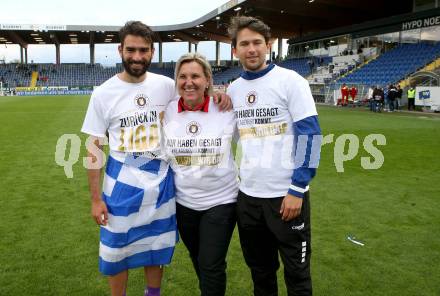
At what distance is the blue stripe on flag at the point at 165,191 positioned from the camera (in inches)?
114

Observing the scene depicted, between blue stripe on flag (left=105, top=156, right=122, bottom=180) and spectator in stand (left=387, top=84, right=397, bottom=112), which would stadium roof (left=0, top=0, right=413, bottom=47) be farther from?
blue stripe on flag (left=105, top=156, right=122, bottom=180)

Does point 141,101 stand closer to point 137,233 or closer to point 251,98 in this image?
point 251,98

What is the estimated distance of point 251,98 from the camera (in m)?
2.75

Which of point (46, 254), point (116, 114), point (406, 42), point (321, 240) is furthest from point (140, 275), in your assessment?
point (406, 42)

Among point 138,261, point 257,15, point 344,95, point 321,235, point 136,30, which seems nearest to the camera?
point 136,30

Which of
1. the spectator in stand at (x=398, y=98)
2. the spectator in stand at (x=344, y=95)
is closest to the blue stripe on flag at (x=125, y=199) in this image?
the spectator in stand at (x=398, y=98)

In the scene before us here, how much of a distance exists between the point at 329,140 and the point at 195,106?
9.54 m

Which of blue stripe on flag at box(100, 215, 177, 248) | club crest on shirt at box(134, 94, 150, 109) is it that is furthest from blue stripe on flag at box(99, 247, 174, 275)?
club crest on shirt at box(134, 94, 150, 109)

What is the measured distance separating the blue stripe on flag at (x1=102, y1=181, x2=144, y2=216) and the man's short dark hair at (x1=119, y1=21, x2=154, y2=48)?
96cm

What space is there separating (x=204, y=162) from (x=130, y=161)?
0.51m

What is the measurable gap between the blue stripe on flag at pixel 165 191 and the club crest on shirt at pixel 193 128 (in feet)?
1.18

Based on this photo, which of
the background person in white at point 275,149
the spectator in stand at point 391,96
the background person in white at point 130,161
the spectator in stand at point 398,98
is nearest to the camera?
the background person in white at point 275,149

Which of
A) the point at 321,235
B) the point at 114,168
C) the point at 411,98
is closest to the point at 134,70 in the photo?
the point at 114,168

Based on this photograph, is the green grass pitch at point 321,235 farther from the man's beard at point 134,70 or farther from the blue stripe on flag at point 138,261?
the man's beard at point 134,70
